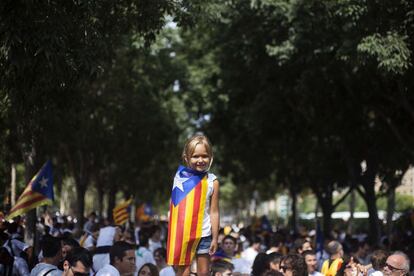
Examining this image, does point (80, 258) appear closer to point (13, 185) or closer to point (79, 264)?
point (79, 264)

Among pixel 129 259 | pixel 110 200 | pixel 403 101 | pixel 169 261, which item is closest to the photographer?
pixel 169 261

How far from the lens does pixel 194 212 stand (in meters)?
7.00

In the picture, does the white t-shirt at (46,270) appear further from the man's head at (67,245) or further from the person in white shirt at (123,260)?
the man's head at (67,245)

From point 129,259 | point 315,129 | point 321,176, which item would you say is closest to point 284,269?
point 129,259

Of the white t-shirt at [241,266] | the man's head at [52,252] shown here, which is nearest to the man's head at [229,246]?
the white t-shirt at [241,266]

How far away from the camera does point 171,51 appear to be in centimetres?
3030

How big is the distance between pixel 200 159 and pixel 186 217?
49 centimetres

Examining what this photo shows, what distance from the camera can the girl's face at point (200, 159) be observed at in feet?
→ 22.9

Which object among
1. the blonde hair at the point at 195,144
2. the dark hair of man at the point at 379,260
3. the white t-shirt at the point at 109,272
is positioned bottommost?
the white t-shirt at the point at 109,272

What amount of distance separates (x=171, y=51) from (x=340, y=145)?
6807mm

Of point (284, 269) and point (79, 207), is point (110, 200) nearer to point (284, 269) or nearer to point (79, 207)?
point (79, 207)

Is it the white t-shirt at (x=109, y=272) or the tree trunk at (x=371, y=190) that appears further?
the tree trunk at (x=371, y=190)

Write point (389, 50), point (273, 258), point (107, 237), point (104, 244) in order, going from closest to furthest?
point (273, 258) → point (104, 244) → point (107, 237) → point (389, 50)

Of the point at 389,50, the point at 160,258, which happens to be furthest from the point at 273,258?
the point at 389,50
